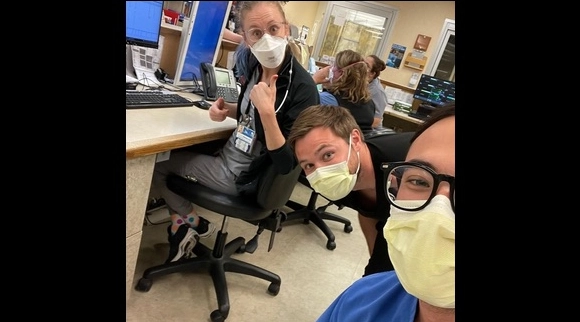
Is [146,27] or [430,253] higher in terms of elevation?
[146,27]

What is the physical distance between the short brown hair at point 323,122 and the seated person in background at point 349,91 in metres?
0.60

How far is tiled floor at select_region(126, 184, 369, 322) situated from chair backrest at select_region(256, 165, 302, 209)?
448mm

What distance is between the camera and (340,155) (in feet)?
3.57

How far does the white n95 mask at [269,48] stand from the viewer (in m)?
1.18

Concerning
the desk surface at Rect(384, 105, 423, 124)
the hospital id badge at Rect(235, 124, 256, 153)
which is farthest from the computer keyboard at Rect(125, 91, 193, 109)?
the desk surface at Rect(384, 105, 423, 124)

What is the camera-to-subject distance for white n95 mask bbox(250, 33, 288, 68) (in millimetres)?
1178

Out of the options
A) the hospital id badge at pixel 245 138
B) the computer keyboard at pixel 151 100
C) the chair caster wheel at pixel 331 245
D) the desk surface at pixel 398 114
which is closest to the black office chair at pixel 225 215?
the hospital id badge at pixel 245 138

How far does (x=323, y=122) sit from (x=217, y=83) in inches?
37.6

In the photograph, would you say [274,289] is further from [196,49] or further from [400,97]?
[400,97]

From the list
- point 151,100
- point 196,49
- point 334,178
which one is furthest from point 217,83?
point 334,178

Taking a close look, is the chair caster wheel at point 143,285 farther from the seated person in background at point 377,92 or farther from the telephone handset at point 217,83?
the seated person in background at point 377,92

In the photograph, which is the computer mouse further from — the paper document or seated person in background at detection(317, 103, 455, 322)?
the paper document

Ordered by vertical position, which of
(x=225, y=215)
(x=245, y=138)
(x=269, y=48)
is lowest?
(x=225, y=215)
